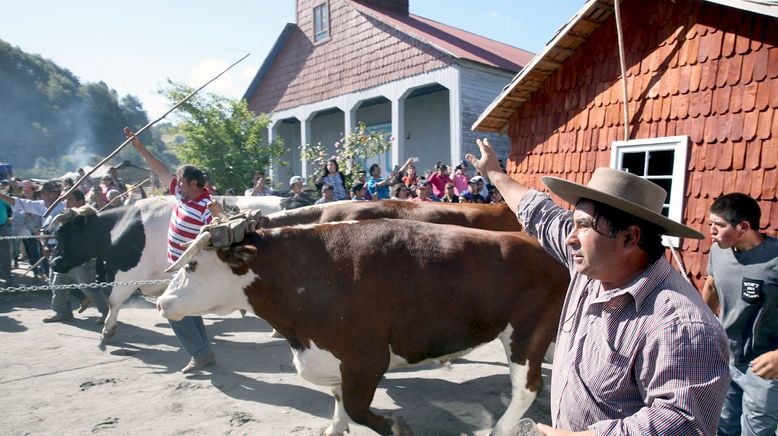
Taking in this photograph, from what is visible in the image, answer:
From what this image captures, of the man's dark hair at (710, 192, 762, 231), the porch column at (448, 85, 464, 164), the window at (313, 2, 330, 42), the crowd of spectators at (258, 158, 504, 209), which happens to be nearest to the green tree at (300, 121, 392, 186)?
the crowd of spectators at (258, 158, 504, 209)

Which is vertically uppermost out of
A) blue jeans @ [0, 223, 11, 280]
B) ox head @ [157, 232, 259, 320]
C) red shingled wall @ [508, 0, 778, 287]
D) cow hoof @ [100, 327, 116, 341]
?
red shingled wall @ [508, 0, 778, 287]

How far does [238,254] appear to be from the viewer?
10.3 feet

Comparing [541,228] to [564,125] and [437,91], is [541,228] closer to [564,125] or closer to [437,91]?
[564,125]

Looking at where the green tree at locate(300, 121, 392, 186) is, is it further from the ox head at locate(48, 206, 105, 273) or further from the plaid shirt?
the plaid shirt

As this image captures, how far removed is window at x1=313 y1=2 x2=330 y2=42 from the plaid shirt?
58.2ft

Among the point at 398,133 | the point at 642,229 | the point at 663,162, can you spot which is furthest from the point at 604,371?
the point at 398,133

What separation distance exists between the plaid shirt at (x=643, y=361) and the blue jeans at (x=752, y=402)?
1.67m

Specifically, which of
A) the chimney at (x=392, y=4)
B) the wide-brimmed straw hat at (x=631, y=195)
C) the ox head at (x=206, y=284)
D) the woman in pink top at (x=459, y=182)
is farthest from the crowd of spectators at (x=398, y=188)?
the chimney at (x=392, y=4)

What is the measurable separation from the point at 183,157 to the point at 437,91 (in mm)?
9118

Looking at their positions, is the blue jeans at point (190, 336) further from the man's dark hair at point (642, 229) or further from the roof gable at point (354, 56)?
the roof gable at point (354, 56)

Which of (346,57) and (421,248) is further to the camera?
(346,57)

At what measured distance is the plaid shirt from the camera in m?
1.29

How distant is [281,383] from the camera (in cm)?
465

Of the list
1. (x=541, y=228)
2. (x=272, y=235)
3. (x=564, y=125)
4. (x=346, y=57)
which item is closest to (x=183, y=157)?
(x=346, y=57)
